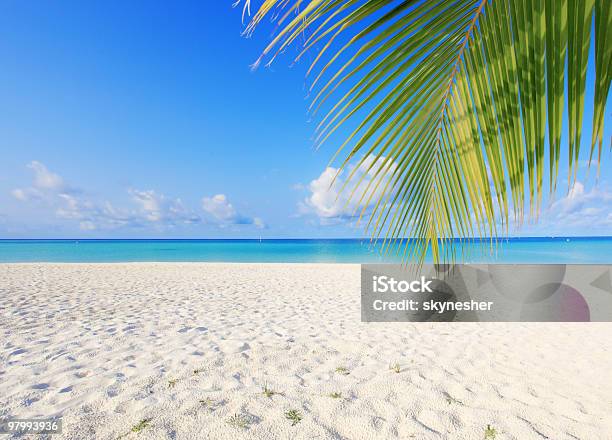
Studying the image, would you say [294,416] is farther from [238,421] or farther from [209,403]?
[209,403]

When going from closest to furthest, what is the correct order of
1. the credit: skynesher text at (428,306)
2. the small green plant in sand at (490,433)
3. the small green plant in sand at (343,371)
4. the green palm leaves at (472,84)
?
the green palm leaves at (472,84), the small green plant in sand at (490,433), the small green plant in sand at (343,371), the credit: skynesher text at (428,306)

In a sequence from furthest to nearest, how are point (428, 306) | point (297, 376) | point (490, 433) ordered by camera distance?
1. point (428, 306)
2. point (297, 376)
3. point (490, 433)

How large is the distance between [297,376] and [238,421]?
1006mm

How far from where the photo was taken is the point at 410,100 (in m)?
0.98

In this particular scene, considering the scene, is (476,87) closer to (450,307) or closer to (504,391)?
(504,391)

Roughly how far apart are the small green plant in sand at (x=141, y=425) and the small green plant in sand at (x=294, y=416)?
109cm

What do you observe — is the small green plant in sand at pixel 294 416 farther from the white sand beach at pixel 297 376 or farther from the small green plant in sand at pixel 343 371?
the small green plant in sand at pixel 343 371

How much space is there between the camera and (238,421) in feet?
8.79

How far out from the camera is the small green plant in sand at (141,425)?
254 centimetres

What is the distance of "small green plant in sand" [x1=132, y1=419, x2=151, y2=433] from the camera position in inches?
100

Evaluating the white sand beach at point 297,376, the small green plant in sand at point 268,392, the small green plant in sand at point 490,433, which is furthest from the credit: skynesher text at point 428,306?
the small green plant in sand at point 268,392

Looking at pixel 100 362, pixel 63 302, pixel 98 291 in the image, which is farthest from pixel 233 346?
pixel 98 291

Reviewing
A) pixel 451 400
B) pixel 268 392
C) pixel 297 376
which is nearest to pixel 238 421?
pixel 268 392

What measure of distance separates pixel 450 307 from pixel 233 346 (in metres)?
4.57
